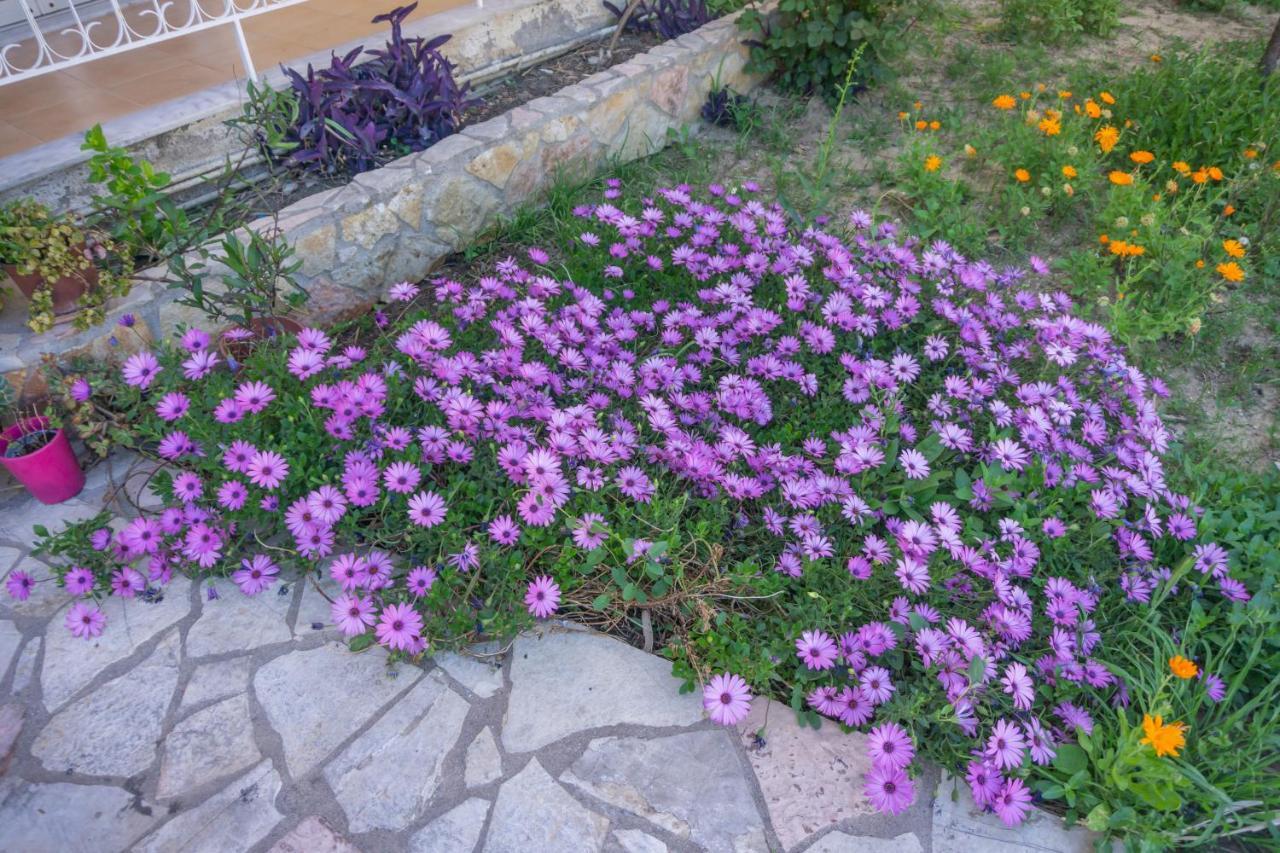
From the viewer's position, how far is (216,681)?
2.15 m

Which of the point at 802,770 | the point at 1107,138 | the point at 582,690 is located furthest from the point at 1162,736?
the point at 1107,138

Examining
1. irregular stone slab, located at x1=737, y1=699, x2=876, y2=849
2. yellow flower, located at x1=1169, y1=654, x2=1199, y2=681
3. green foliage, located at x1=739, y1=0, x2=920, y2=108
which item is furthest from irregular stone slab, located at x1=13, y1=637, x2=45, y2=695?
green foliage, located at x1=739, y1=0, x2=920, y2=108

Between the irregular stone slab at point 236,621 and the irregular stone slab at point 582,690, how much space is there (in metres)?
0.66

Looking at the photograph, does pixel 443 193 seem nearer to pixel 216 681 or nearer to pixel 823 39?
pixel 216 681

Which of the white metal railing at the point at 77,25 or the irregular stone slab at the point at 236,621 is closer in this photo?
the irregular stone slab at the point at 236,621

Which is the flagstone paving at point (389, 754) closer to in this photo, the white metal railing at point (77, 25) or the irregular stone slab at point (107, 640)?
the irregular stone slab at point (107, 640)

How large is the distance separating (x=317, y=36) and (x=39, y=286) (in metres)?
2.31

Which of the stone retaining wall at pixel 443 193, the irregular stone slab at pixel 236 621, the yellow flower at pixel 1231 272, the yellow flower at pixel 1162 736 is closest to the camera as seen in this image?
the yellow flower at pixel 1162 736

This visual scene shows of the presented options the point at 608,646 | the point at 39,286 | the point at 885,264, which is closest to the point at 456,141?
the point at 39,286

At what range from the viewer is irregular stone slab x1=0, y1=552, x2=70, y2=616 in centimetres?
232

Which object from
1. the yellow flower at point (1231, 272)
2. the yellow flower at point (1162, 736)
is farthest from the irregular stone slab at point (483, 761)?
the yellow flower at point (1231, 272)

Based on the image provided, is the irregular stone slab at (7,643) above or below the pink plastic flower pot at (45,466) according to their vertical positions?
below

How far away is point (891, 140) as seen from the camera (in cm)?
450

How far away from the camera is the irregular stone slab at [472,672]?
2.17 metres
